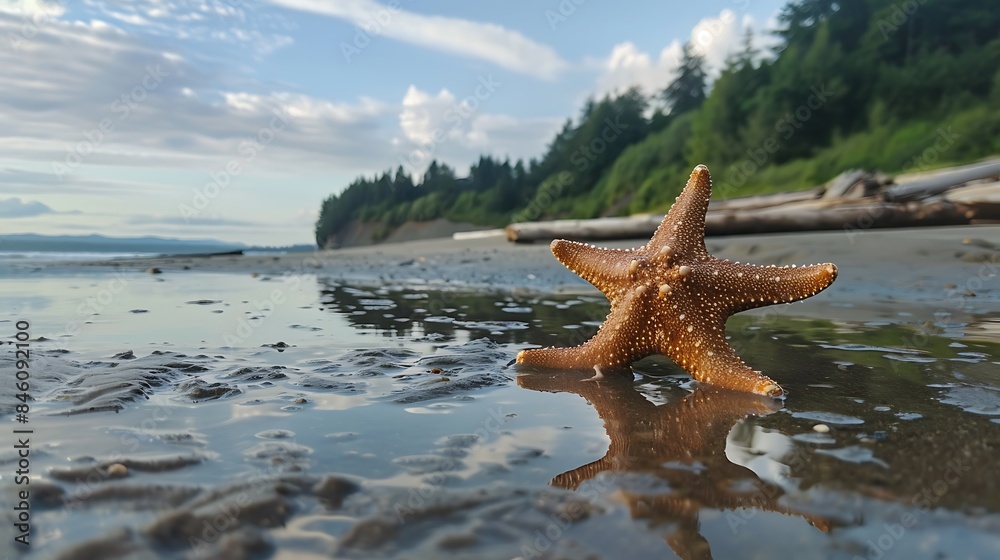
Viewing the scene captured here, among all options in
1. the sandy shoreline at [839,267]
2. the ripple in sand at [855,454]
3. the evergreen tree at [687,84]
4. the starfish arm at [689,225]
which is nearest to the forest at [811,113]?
the evergreen tree at [687,84]

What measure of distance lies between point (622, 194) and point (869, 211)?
28.3m

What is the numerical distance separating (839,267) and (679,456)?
9.09 meters

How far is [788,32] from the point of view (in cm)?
3791

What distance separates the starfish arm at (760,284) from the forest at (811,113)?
24.7 m

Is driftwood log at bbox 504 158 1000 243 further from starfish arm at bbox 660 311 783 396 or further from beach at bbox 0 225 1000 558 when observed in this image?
starfish arm at bbox 660 311 783 396

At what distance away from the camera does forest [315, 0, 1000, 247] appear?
28719mm

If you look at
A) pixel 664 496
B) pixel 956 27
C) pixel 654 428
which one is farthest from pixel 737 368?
pixel 956 27

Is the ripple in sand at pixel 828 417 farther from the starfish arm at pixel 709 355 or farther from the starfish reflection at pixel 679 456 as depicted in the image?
the starfish arm at pixel 709 355

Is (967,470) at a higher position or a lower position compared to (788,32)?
lower

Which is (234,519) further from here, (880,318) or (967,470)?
(880,318)

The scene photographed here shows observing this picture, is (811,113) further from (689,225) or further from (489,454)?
(489,454)

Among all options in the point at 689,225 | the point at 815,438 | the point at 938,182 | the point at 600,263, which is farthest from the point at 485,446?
the point at 938,182

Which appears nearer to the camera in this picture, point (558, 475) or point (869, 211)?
point (558, 475)

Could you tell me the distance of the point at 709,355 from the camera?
4.04m
